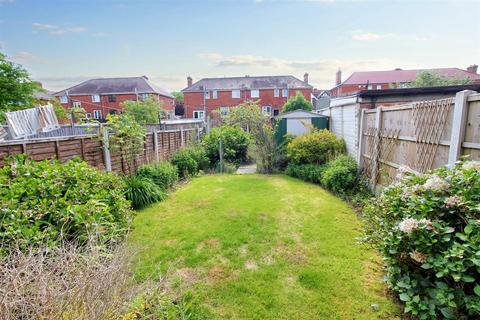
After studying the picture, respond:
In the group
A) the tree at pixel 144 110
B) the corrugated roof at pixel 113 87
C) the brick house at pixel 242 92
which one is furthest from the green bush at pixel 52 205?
the corrugated roof at pixel 113 87

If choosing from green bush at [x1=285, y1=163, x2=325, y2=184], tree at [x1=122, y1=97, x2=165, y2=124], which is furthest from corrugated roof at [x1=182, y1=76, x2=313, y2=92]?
green bush at [x1=285, y1=163, x2=325, y2=184]

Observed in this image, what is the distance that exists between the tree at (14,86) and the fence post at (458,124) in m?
19.3

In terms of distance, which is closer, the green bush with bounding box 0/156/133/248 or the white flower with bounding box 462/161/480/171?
the white flower with bounding box 462/161/480/171

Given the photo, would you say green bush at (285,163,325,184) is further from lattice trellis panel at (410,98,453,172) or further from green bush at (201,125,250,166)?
lattice trellis panel at (410,98,453,172)

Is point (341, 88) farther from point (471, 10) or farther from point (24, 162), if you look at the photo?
A: point (24, 162)

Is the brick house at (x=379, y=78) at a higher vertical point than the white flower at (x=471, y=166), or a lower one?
higher

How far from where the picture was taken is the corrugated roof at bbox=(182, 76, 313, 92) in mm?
30656

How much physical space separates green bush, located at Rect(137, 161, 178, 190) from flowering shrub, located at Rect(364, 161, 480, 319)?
5656 mm

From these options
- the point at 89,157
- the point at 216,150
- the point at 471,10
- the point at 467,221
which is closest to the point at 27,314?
the point at 467,221

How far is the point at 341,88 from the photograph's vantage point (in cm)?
3197

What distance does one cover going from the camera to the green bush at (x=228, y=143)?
10.6 m

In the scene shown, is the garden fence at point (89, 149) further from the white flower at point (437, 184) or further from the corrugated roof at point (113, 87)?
the corrugated roof at point (113, 87)

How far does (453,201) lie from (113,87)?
35.8 m

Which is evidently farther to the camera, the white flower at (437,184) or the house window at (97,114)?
the house window at (97,114)
